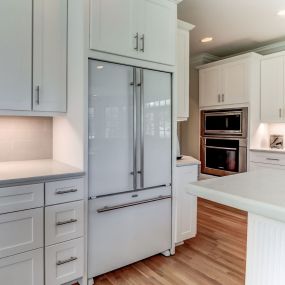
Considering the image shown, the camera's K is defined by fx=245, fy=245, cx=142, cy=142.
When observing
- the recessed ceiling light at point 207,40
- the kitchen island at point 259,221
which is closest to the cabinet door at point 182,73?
the recessed ceiling light at point 207,40

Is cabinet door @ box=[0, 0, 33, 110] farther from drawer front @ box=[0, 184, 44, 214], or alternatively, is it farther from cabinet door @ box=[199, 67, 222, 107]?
cabinet door @ box=[199, 67, 222, 107]

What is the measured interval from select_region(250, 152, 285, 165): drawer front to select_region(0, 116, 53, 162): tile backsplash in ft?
9.90

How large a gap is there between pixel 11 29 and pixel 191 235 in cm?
253

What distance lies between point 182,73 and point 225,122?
182cm

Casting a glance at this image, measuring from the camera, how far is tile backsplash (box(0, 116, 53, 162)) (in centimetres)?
224

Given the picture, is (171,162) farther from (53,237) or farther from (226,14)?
(226,14)

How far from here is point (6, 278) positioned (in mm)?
1595

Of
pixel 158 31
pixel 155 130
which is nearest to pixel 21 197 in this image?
pixel 155 130

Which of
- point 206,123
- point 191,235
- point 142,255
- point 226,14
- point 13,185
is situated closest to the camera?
point 13,185

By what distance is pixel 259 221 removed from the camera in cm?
109

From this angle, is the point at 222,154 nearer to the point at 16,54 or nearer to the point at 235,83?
the point at 235,83

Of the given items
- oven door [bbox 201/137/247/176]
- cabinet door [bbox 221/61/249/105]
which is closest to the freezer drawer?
oven door [bbox 201/137/247/176]

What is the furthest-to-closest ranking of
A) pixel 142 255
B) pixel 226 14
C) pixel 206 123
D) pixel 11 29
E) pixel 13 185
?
1. pixel 206 123
2. pixel 226 14
3. pixel 142 255
4. pixel 11 29
5. pixel 13 185

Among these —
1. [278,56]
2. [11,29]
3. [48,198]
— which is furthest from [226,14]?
[48,198]
